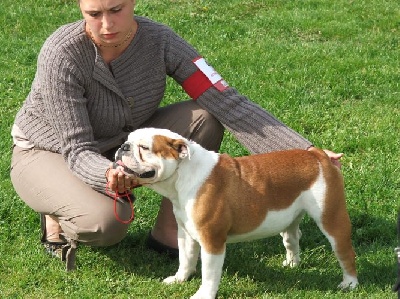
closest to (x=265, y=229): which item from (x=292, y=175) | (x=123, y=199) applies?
(x=292, y=175)

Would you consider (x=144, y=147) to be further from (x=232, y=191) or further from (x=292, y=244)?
(x=292, y=244)

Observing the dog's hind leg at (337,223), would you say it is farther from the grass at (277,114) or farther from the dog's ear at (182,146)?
the dog's ear at (182,146)

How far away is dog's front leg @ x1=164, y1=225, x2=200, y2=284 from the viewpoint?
474cm

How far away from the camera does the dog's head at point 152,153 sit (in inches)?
164

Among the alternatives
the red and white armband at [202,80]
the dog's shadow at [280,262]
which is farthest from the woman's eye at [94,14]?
the dog's shadow at [280,262]

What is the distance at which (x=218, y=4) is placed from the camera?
34.0ft

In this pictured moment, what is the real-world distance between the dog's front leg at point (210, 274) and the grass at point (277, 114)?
208 mm

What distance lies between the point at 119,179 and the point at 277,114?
10.0 feet

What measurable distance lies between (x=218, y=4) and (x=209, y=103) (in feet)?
18.3

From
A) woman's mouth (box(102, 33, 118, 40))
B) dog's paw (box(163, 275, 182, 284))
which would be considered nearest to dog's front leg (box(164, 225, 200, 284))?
dog's paw (box(163, 275, 182, 284))

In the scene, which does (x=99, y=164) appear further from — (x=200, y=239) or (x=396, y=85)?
(x=396, y=85)

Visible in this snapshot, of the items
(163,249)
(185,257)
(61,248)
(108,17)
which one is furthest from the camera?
(163,249)

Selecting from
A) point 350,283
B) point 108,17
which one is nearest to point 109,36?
point 108,17

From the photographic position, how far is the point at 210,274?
4.39m
